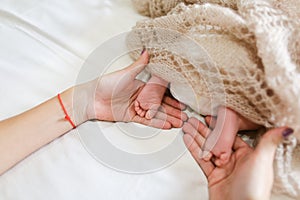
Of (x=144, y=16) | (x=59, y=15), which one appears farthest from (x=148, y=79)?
(x=59, y=15)

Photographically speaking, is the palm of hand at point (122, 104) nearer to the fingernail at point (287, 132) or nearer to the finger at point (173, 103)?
the finger at point (173, 103)

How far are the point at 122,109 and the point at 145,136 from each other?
0.27ft

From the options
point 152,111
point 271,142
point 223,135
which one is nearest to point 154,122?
point 152,111

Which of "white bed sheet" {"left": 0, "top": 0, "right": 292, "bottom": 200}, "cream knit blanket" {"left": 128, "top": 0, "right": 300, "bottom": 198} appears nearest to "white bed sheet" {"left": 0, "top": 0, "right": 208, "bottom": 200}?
"white bed sheet" {"left": 0, "top": 0, "right": 292, "bottom": 200}

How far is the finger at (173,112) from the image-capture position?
2.69ft

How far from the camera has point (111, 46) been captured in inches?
36.5

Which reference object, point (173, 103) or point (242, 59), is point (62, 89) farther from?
point (242, 59)

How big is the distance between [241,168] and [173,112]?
0.70ft

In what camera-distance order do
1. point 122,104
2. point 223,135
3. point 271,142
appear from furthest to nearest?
point 122,104
point 223,135
point 271,142

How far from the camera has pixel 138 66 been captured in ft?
2.72

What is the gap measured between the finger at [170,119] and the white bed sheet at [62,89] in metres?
0.02

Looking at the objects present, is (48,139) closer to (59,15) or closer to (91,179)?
(91,179)

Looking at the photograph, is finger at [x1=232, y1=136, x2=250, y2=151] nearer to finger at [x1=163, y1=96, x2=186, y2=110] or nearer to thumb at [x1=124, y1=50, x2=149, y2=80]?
finger at [x1=163, y1=96, x2=186, y2=110]

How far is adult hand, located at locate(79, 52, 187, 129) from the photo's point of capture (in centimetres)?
82
